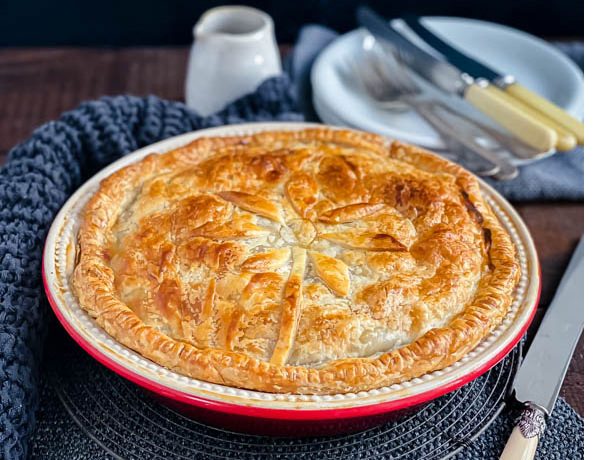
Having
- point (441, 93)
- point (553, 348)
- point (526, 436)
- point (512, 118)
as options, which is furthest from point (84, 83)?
point (526, 436)

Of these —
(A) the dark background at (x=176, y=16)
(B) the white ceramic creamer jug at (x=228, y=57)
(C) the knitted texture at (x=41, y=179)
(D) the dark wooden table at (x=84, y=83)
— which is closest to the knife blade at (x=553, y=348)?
(D) the dark wooden table at (x=84, y=83)

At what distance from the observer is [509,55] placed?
10.4 feet

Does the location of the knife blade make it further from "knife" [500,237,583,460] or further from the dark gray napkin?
the dark gray napkin

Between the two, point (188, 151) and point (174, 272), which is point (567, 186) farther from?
point (174, 272)

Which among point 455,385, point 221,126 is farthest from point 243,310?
point 221,126

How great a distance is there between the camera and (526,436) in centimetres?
160

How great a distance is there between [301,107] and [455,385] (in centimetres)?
157

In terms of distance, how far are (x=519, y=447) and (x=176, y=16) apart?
9.06 ft

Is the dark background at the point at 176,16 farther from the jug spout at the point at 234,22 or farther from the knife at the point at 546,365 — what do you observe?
the knife at the point at 546,365

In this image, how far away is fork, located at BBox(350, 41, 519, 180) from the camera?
7.85 ft

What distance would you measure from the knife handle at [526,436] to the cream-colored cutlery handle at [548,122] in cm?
103

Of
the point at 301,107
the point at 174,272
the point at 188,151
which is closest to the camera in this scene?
the point at 174,272
